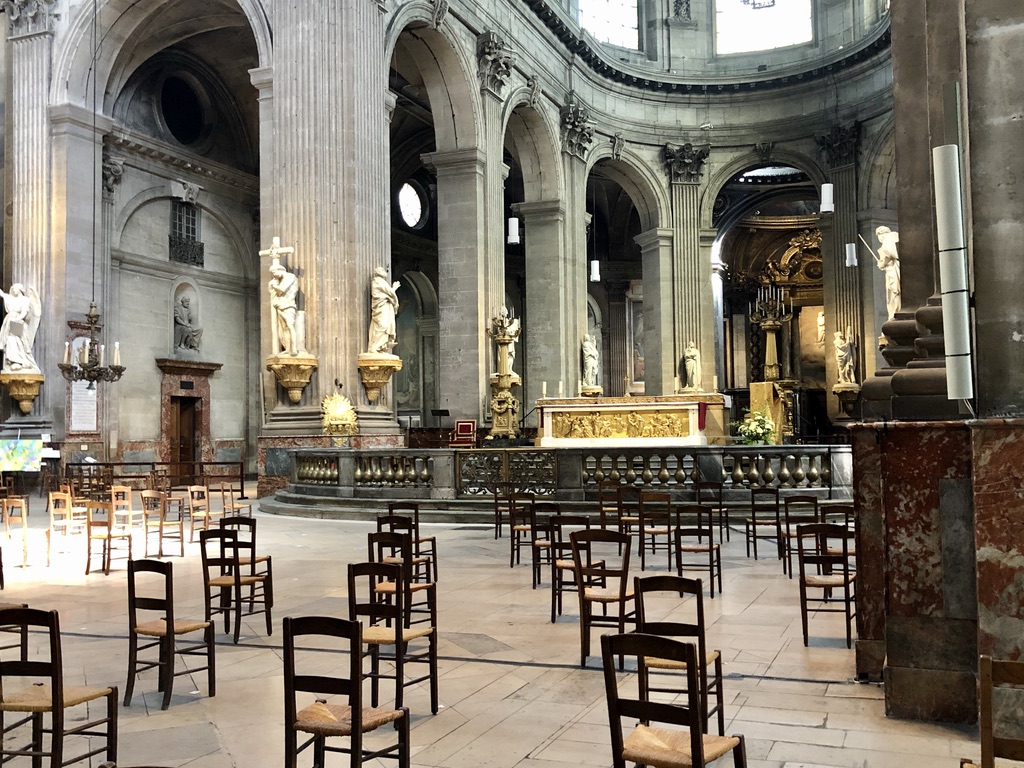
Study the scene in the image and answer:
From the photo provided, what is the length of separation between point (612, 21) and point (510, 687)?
34.8 metres

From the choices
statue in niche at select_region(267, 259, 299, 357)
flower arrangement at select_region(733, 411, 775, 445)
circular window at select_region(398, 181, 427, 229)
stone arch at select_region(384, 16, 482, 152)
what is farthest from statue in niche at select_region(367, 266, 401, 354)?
circular window at select_region(398, 181, 427, 229)

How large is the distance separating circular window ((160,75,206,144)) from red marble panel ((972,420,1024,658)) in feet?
86.3

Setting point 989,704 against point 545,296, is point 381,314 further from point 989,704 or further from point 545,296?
point 989,704

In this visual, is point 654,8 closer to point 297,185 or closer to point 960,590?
point 297,185

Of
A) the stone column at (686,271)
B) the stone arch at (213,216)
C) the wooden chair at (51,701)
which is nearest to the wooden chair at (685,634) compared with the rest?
the wooden chair at (51,701)

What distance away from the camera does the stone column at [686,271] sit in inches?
1404

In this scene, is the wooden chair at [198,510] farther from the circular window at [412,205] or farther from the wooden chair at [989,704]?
the circular window at [412,205]

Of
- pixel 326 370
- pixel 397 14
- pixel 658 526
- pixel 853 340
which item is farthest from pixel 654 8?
pixel 658 526

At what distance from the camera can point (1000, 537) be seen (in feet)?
15.1

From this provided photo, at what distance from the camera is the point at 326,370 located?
61.6 feet

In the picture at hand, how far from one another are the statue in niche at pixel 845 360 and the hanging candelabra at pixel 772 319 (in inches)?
454

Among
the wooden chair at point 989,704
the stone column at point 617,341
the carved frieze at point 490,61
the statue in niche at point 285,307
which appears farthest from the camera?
the stone column at point 617,341

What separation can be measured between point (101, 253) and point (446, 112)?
9269mm

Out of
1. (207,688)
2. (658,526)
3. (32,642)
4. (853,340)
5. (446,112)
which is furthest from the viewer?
(853,340)
